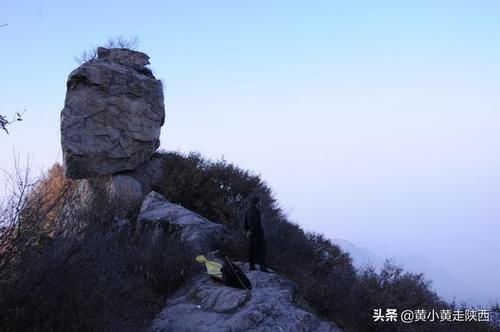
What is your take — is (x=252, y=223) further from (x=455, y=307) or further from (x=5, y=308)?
(x=5, y=308)

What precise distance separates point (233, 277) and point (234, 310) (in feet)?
2.92

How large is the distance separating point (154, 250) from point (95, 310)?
12.9 feet

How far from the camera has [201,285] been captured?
33.3ft

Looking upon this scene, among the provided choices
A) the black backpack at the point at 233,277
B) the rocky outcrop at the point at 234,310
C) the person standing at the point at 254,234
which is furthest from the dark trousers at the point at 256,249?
the black backpack at the point at 233,277

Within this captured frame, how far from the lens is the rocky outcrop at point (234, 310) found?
8467 millimetres

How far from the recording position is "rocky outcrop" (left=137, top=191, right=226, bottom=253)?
12.0 m

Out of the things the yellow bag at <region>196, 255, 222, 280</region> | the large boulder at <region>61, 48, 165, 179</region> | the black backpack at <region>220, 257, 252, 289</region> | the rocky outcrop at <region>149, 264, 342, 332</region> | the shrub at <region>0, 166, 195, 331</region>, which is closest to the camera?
the shrub at <region>0, 166, 195, 331</region>

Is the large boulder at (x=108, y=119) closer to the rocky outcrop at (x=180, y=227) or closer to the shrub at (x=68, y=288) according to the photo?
the rocky outcrop at (x=180, y=227)

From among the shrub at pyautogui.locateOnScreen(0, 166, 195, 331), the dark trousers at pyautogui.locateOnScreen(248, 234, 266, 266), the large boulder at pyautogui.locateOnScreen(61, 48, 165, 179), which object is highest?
the large boulder at pyautogui.locateOnScreen(61, 48, 165, 179)

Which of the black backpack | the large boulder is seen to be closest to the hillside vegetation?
the black backpack

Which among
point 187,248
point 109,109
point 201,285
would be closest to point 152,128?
point 109,109

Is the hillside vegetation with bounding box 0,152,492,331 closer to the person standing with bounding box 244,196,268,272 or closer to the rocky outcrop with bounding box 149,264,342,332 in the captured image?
the rocky outcrop with bounding box 149,264,342,332

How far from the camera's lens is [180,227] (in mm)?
12938

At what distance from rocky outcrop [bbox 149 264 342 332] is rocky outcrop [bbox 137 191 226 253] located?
5.57 feet
